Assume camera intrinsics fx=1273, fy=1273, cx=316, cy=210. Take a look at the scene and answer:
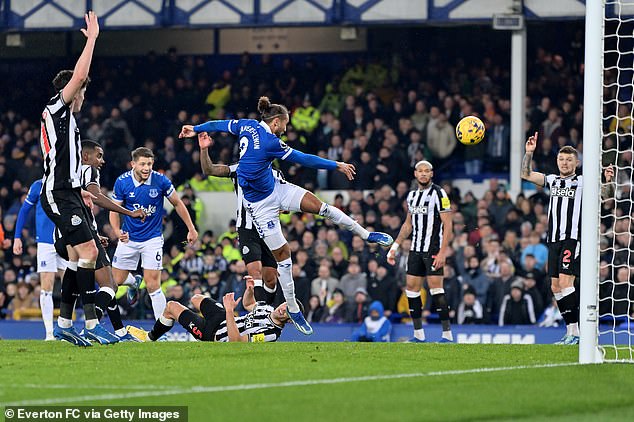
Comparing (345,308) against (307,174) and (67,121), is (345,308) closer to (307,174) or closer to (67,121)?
(307,174)

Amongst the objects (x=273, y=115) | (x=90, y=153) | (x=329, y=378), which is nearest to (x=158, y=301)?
(x=90, y=153)

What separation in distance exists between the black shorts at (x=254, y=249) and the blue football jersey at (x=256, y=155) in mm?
1414

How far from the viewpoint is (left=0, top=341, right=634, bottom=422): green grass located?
7754 millimetres

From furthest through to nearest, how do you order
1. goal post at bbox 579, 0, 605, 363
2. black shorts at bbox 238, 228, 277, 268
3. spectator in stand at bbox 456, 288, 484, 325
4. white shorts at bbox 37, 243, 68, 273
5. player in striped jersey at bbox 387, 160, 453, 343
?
spectator in stand at bbox 456, 288, 484, 325, white shorts at bbox 37, 243, 68, 273, player in striped jersey at bbox 387, 160, 453, 343, black shorts at bbox 238, 228, 277, 268, goal post at bbox 579, 0, 605, 363

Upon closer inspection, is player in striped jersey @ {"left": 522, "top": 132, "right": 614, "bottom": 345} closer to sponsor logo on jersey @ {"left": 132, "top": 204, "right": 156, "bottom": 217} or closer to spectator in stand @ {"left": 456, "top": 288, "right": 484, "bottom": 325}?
sponsor logo on jersey @ {"left": 132, "top": 204, "right": 156, "bottom": 217}

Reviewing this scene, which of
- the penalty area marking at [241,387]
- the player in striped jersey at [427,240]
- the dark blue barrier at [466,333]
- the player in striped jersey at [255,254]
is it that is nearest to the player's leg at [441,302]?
the player in striped jersey at [427,240]

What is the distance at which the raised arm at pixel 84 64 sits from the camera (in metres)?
10.9

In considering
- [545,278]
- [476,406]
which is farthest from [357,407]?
[545,278]

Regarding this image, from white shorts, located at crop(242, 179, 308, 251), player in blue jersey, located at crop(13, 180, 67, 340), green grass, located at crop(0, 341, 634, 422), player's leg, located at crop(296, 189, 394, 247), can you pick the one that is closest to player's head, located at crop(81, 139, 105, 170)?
white shorts, located at crop(242, 179, 308, 251)

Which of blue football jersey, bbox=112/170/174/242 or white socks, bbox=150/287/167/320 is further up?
blue football jersey, bbox=112/170/174/242

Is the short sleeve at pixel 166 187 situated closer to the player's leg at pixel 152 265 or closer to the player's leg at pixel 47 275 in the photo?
the player's leg at pixel 152 265

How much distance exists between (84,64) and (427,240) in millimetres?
6215

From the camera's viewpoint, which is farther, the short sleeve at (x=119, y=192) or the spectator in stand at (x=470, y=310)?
the spectator in stand at (x=470, y=310)

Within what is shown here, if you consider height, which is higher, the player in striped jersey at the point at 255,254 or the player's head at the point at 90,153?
the player's head at the point at 90,153
